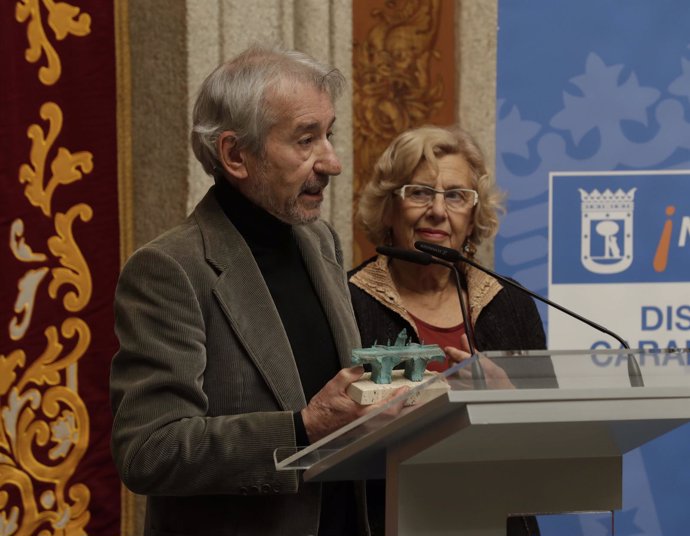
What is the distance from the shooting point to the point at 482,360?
147 centimetres

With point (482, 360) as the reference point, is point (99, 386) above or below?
below

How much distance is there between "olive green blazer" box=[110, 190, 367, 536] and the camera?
6.66 ft

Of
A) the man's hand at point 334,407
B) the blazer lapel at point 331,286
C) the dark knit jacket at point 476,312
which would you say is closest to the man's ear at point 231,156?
the blazer lapel at point 331,286

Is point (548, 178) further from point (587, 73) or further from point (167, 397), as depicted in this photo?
point (167, 397)

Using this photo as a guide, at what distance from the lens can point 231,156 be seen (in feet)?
7.61

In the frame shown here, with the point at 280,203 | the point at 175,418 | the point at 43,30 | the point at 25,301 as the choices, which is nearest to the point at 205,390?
Answer: the point at 175,418

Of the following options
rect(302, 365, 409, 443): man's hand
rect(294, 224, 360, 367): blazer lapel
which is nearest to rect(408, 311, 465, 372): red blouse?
rect(294, 224, 360, 367): blazer lapel

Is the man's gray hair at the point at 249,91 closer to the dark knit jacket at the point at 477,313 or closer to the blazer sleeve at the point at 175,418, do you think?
the blazer sleeve at the point at 175,418

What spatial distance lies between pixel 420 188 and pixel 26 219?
1203mm

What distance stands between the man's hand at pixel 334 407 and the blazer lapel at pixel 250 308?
5.6 inches

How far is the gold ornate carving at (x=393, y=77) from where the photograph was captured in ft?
12.5

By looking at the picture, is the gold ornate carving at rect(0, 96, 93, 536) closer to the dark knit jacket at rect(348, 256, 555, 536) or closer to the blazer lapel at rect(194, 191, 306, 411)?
the dark knit jacket at rect(348, 256, 555, 536)

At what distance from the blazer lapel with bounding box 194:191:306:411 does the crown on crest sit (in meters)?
1.92

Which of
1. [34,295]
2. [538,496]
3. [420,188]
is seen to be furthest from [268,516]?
[34,295]
